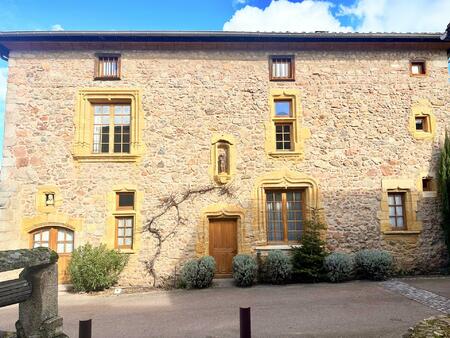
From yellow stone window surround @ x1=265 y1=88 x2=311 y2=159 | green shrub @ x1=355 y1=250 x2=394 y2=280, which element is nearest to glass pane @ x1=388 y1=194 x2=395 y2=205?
green shrub @ x1=355 y1=250 x2=394 y2=280

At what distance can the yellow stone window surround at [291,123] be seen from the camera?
888cm

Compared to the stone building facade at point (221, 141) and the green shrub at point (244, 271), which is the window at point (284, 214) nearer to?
the stone building facade at point (221, 141)

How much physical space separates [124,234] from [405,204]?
812cm

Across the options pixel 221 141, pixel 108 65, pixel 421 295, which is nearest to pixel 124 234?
pixel 221 141

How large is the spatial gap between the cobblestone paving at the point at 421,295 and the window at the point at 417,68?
20.5 feet

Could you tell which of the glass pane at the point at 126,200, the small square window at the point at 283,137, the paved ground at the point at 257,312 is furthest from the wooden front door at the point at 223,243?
the small square window at the point at 283,137

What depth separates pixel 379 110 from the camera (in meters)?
9.17

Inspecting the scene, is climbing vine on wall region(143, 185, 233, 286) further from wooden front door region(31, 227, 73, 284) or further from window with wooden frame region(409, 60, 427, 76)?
window with wooden frame region(409, 60, 427, 76)

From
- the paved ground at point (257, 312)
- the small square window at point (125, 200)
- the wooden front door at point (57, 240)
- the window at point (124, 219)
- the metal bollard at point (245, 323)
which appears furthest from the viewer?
the small square window at point (125, 200)

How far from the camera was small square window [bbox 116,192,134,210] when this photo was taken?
8.59 meters

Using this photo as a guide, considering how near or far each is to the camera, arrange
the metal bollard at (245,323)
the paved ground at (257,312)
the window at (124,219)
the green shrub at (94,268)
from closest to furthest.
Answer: the metal bollard at (245,323)
the paved ground at (257,312)
the green shrub at (94,268)
the window at (124,219)

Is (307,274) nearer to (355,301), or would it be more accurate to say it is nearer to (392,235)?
(355,301)

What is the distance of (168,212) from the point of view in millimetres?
8508

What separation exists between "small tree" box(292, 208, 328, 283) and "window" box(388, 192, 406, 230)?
2.43m
